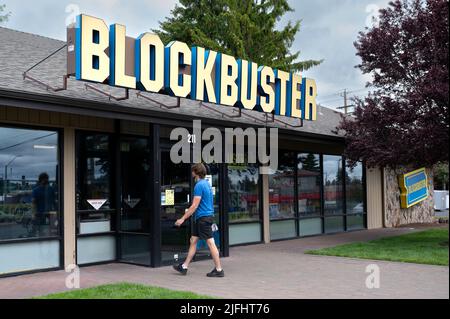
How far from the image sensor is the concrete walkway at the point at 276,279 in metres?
7.38

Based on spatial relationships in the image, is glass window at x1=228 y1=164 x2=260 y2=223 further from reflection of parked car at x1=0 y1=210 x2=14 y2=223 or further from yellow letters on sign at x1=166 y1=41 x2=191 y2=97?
reflection of parked car at x1=0 y1=210 x2=14 y2=223

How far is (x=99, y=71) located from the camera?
9.13m

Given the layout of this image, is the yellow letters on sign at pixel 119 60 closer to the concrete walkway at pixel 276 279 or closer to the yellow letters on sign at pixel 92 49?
the yellow letters on sign at pixel 92 49

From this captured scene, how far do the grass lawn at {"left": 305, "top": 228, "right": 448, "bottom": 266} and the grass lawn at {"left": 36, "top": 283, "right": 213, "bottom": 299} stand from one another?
4997 mm

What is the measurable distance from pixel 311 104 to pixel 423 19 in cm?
353

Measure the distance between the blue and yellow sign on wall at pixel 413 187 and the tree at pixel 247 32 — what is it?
10.3 metres

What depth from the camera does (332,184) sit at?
16703mm

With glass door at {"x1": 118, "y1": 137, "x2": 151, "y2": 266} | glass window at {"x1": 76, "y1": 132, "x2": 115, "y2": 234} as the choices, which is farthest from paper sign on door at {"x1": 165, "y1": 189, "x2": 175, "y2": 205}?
glass window at {"x1": 76, "y1": 132, "x2": 115, "y2": 234}

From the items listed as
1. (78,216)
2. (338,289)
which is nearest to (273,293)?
(338,289)

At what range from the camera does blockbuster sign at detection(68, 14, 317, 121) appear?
9.12m

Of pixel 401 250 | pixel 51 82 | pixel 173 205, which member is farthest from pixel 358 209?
pixel 51 82

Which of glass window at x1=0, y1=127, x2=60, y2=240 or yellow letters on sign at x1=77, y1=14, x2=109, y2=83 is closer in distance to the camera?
yellow letters on sign at x1=77, y1=14, x2=109, y2=83

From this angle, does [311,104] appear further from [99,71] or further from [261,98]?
[99,71]

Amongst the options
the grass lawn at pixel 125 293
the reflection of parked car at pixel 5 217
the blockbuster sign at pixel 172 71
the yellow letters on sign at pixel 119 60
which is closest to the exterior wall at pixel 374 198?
the blockbuster sign at pixel 172 71
